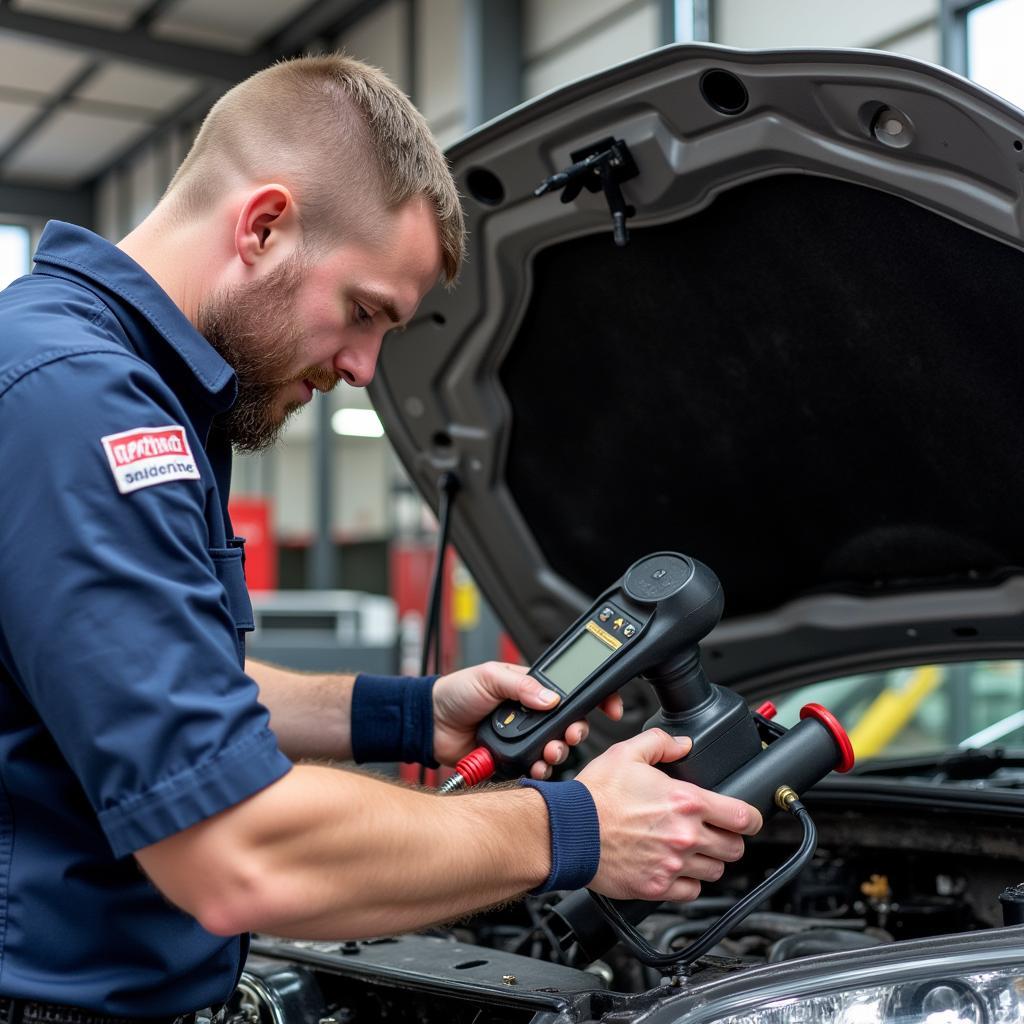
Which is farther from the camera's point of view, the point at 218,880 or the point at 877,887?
the point at 877,887

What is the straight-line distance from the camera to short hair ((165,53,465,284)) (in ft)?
4.45

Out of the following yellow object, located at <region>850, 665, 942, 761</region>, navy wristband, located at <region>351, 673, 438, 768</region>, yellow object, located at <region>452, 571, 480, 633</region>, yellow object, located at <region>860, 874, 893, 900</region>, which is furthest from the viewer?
yellow object, located at <region>452, 571, 480, 633</region>

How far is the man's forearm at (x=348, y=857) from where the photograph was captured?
3.42 ft

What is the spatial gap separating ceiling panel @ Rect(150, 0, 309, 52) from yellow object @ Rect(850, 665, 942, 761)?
6.34 m

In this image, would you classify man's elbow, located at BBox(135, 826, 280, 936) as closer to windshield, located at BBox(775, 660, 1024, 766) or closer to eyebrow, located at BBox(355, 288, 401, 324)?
eyebrow, located at BBox(355, 288, 401, 324)

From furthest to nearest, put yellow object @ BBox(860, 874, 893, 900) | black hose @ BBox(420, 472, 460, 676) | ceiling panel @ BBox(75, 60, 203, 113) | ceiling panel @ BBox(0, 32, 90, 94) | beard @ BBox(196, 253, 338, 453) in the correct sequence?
1. ceiling panel @ BBox(75, 60, 203, 113)
2. ceiling panel @ BBox(0, 32, 90, 94)
3. black hose @ BBox(420, 472, 460, 676)
4. yellow object @ BBox(860, 874, 893, 900)
5. beard @ BBox(196, 253, 338, 453)

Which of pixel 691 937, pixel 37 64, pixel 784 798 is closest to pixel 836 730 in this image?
pixel 784 798

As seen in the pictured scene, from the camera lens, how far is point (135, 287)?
1276 mm

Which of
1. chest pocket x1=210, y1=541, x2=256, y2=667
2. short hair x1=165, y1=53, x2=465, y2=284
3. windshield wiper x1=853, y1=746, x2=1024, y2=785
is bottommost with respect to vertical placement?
windshield wiper x1=853, y1=746, x2=1024, y2=785

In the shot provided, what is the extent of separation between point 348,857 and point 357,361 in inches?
24.3

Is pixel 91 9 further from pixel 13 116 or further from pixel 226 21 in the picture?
pixel 13 116

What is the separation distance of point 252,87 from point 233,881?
92 cm

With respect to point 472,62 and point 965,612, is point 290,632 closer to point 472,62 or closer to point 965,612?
point 472,62

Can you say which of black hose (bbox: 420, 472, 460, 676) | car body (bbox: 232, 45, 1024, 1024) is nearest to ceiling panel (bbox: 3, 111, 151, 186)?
black hose (bbox: 420, 472, 460, 676)
